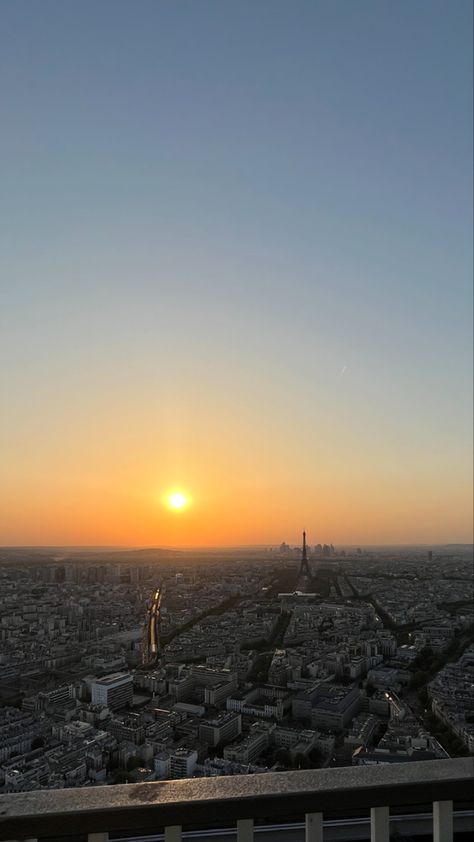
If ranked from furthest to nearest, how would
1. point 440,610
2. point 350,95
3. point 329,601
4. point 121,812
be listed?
point 440,610 < point 329,601 < point 350,95 < point 121,812

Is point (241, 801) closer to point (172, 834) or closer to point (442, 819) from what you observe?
point (172, 834)

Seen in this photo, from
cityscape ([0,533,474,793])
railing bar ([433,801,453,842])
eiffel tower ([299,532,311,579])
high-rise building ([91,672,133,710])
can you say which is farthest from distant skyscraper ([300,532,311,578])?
railing bar ([433,801,453,842])

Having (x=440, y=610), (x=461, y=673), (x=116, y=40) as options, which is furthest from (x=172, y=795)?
(x=440, y=610)

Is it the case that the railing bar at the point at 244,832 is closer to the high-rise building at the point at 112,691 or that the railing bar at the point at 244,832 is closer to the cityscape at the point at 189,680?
the cityscape at the point at 189,680

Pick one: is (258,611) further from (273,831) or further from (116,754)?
(273,831)

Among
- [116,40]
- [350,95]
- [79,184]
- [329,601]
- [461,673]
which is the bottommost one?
[461,673]

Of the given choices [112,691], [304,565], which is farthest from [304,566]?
[112,691]

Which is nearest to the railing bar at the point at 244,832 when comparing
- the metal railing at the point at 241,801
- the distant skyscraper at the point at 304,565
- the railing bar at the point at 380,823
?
the metal railing at the point at 241,801
